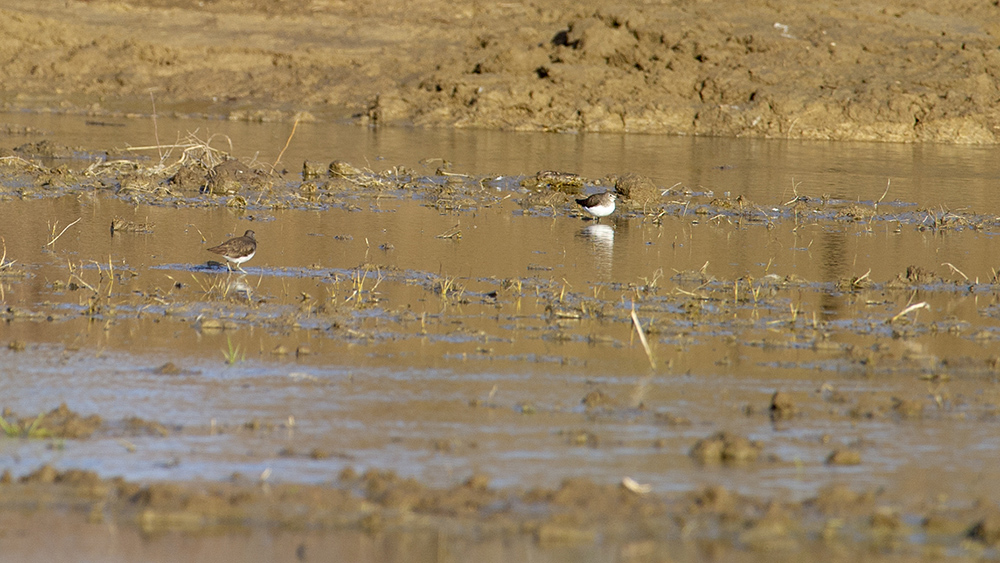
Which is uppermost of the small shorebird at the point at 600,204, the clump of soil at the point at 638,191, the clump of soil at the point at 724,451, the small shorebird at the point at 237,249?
the clump of soil at the point at 724,451

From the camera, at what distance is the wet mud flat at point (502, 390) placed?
4598 millimetres

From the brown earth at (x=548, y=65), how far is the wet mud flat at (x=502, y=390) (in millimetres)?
15715

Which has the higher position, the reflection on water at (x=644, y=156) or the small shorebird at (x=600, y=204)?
the small shorebird at (x=600, y=204)

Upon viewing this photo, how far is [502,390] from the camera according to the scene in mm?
6414

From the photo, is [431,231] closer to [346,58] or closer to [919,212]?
[919,212]

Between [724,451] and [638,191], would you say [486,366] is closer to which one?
[724,451]

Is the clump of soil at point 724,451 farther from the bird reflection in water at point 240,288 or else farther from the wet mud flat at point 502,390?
the bird reflection in water at point 240,288

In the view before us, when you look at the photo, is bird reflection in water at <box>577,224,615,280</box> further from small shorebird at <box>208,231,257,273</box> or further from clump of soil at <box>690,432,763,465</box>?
clump of soil at <box>690,432,763,465</box>

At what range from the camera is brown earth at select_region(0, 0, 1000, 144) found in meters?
27.5

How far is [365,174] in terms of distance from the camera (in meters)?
16.8

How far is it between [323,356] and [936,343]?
407cm

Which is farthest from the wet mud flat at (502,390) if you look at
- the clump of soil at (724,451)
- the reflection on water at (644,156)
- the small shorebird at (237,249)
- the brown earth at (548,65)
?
the brown earth at (548,65)

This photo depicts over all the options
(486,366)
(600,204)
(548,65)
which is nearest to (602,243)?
(600,204)

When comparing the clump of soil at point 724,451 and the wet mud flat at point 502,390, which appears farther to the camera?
the clump of soil at point 724,451
